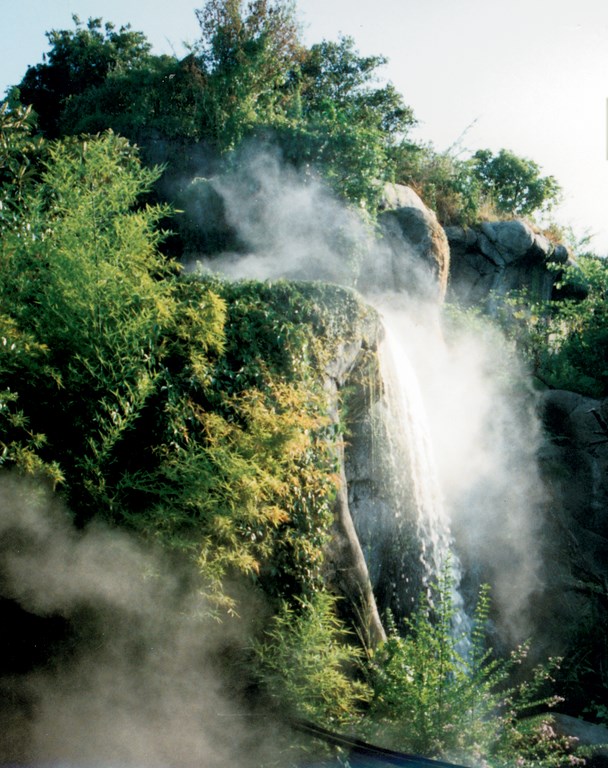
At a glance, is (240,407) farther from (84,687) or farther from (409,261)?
(409,261)

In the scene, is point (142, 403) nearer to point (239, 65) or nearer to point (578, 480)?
point (578, 480)

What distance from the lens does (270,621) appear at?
4.64 metres

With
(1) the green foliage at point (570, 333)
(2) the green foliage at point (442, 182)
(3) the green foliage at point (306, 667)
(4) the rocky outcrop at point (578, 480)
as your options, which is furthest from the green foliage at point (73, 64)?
(3) the green foliage at point (306, 667)

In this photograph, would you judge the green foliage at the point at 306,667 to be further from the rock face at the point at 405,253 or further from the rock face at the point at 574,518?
the rock face at the point at 405,253

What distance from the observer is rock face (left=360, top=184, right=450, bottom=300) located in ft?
36.6

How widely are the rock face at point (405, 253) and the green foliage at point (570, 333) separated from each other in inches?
90.0

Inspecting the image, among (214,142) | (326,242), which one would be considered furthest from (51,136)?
(326,242)

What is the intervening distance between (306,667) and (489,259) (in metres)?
12.1

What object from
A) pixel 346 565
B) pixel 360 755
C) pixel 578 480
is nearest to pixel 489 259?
pixel 578 480

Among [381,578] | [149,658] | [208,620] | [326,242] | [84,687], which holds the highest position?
[326,242]

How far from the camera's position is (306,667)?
174 inches

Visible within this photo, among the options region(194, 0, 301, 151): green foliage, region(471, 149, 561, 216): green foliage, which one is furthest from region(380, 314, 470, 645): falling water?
region(471, 149, 561, 216): green foliage

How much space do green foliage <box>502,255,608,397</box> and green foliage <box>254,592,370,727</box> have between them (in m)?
7.86

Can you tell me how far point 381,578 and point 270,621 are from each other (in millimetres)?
2628
